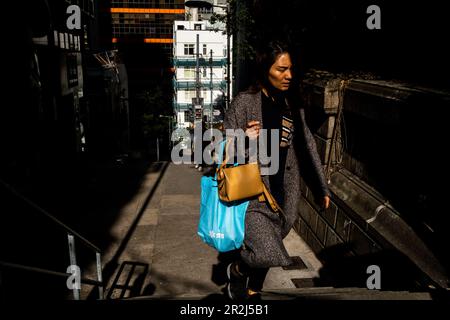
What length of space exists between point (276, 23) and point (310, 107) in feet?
10.2

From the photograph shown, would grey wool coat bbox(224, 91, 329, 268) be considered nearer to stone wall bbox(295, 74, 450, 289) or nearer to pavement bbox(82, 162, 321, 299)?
pavement bbox(82, 162, 321, 299)

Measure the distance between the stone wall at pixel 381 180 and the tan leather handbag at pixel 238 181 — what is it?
153 centimetres

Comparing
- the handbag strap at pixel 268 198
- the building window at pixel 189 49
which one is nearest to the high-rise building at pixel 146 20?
the building window at pixel 189 49

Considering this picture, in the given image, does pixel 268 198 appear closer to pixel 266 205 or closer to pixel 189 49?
pixel 266 205

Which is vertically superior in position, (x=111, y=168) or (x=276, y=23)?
(x=276, y=23)

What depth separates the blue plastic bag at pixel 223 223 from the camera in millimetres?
3119

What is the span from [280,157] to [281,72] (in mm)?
741

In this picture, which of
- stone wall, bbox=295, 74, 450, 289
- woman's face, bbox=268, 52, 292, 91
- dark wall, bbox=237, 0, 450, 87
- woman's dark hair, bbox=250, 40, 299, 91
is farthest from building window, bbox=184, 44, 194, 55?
woman's face, bbox=268, 52, 292, 91

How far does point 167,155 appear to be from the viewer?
5966 cm

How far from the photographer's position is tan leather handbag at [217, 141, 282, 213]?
117 inches

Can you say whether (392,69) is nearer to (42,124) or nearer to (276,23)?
(276,23)

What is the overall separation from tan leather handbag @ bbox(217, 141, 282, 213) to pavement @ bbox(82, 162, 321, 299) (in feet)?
3.24
